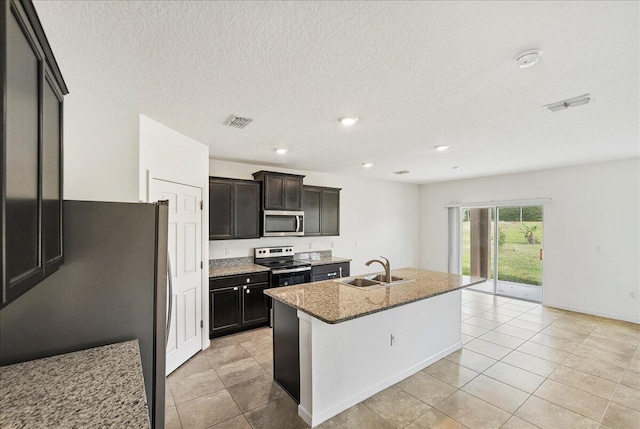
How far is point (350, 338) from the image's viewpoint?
2.45m

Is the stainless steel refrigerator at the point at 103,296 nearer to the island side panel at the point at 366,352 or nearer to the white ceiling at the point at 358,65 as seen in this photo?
the white ceiling at the point at 358,65

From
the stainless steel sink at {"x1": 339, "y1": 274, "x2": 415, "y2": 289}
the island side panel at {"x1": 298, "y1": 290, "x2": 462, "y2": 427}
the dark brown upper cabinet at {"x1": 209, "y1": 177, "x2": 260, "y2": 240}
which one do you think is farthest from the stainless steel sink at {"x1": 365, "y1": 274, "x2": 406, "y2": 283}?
the dark brown upper cabinet at {"x1": 209, "y1": 177, "x2": 260, "y2": 240}

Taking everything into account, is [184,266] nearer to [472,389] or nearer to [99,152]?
[99,152]

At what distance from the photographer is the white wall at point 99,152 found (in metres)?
2.32

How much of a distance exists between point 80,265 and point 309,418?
1899 mm

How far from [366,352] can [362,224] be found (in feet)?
13.1

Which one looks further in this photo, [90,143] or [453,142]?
[453,142]

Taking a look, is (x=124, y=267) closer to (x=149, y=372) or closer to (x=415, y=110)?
(x=149, y=372)

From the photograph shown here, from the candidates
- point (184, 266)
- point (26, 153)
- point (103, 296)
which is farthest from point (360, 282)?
point (26, 153)

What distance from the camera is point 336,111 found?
8.31 feet

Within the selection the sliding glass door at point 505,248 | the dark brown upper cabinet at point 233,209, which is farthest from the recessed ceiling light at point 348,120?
the sliding glass door at point 505,248

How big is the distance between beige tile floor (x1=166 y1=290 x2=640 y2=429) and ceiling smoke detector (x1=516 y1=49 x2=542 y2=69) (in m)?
2.56

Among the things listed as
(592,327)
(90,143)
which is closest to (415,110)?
(90,143)

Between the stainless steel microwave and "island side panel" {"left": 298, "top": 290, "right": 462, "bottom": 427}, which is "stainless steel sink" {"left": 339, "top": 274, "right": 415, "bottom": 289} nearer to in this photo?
"island side panel" {"left": 298, "top": 290, "right": 462, "bottom": 427}
